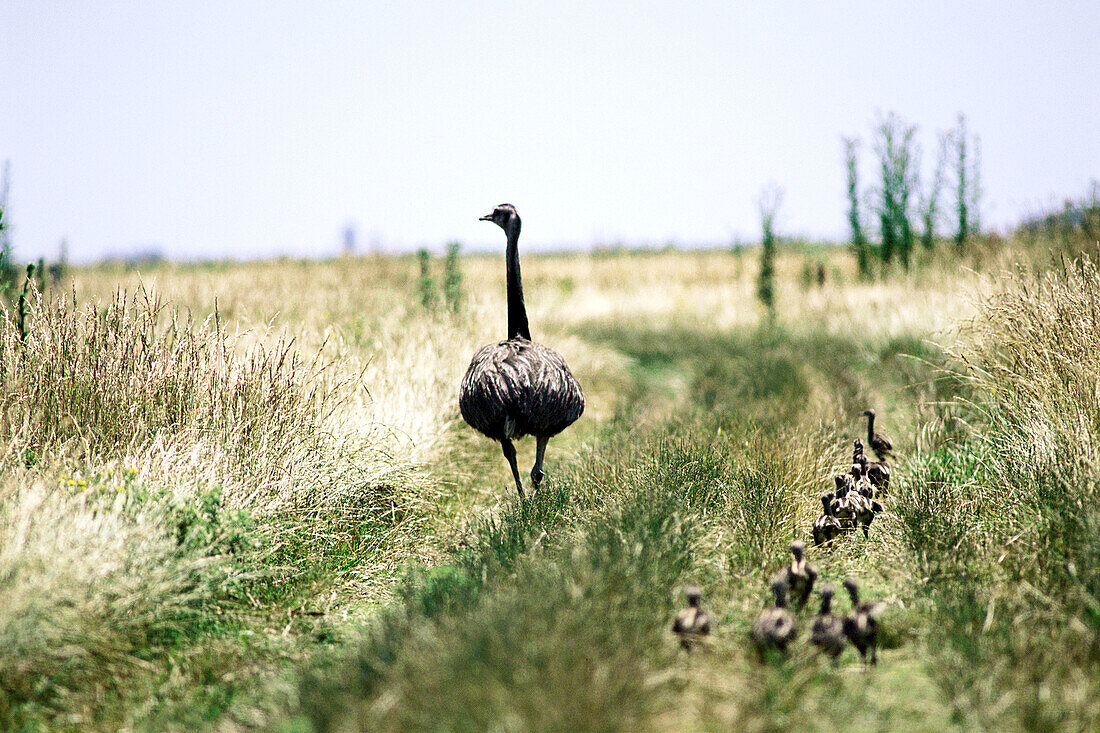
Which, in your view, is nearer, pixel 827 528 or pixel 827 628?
pixel 827 628

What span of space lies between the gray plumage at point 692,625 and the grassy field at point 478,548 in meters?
0.09

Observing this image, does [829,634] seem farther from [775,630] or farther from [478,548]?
[478,548]

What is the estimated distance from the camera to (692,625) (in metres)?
3.17

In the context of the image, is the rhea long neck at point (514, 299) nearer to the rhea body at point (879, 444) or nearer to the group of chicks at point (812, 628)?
the rhea body at point (879, 444)

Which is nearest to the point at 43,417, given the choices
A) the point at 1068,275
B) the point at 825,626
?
the point at 825,626

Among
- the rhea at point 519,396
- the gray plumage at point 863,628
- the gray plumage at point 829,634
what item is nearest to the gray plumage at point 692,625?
the gray plumage at point 829,634

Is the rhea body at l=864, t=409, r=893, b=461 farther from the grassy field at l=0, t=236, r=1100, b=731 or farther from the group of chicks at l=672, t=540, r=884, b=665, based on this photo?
the group of chicks at l=672, t=540, r=884, b=665

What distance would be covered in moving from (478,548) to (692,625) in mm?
1832

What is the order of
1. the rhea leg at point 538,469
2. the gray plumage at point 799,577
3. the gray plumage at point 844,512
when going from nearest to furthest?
the gray plumage at point 799,577, the gray plumage at point 844,512, the rhea leg at point 538,469

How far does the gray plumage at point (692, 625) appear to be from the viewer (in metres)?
3.16

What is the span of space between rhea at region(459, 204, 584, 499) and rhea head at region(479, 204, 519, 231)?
1215 mm

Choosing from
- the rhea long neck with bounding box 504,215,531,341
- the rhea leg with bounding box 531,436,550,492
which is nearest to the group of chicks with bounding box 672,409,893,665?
the rhea leg with bounding box 531,436,550,492

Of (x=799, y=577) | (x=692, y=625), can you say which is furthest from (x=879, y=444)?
(x=692, y=625)

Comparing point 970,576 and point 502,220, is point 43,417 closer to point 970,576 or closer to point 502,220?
point 502,220
